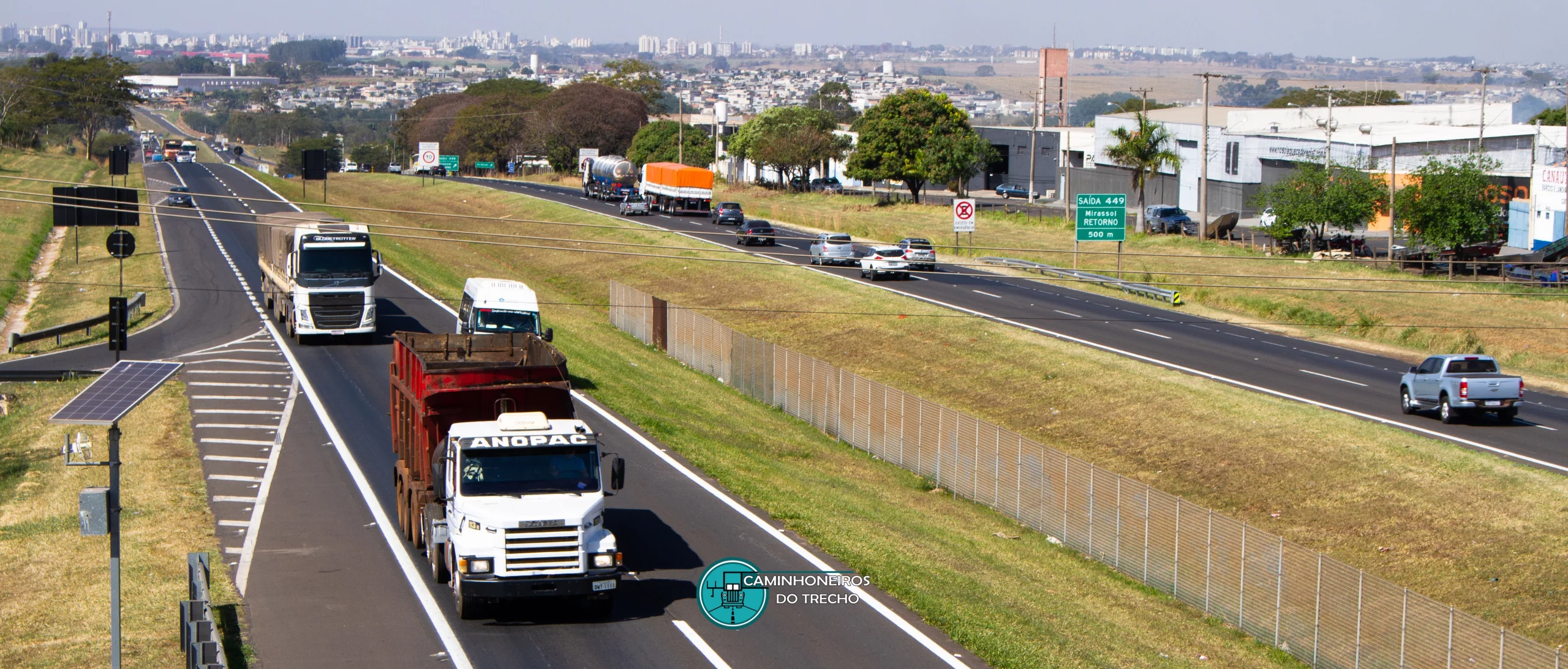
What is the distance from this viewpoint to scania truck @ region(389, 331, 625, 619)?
15.7 meters

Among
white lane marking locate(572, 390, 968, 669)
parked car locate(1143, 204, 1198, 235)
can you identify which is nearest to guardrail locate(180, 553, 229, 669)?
white lane marking locate(572, 390, 968, 669)

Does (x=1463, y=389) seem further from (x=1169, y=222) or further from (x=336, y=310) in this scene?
(x=1169, y=222)

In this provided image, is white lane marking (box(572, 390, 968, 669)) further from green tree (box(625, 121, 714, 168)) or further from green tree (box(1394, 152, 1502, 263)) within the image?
green tree (box(625, 121, 714, 168))

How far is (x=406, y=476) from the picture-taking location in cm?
2002

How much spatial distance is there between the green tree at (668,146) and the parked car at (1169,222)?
6166 cm

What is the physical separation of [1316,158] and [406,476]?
79533 mm

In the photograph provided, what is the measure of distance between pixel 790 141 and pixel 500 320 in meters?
79.9

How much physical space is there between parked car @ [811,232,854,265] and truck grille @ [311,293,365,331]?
30.8m

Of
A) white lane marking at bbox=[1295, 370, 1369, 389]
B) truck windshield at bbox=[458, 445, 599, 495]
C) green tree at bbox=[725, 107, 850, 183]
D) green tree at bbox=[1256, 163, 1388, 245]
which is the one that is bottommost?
white lane marking at bbox=[1295, 370, 1369, 389]

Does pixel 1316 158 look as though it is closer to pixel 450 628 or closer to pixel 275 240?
pixel 275 240

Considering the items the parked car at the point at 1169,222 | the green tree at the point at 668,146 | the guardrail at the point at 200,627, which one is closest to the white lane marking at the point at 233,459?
the guardrail at the point at 200,627

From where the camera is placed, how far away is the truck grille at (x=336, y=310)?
3800cm

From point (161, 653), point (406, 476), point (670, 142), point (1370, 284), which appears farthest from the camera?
point (670, 142)

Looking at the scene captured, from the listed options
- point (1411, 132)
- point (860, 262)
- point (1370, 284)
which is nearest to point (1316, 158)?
point (1411, 132)
